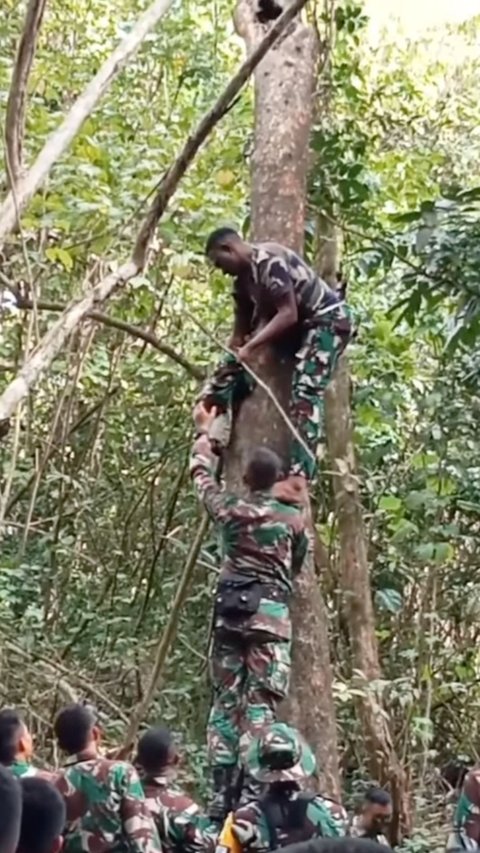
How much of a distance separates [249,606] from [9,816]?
2.70 m

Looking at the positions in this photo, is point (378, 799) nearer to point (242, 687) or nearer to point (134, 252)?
point (242, 687)

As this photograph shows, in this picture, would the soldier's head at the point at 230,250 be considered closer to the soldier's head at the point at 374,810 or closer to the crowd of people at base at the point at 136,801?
the crowd of people at base at the point at 136,801

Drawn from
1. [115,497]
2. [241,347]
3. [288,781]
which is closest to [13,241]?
[241,347]

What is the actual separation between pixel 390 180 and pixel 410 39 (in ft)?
6.39

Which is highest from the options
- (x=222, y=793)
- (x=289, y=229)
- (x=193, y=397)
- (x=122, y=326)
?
(x=193, y=397)

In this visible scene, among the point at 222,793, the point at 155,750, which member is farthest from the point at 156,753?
the point at 222,793

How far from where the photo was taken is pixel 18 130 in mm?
2811

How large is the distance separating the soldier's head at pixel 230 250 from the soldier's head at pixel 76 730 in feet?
5.93

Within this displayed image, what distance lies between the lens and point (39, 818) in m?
2.34

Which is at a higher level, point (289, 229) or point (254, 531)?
point (289, 229)

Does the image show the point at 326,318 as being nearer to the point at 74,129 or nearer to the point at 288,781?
the point at 288,781

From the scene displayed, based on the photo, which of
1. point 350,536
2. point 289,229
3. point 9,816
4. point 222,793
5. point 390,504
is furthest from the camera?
point 390,504

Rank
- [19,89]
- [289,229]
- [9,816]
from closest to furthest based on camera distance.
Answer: [9,816] → [19,89] → [289,229]

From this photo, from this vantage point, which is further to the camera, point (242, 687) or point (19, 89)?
point (242, 687)
